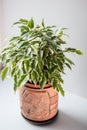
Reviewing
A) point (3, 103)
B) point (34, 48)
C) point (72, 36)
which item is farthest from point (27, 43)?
point (3, 103)

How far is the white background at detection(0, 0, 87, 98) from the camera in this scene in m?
1.45

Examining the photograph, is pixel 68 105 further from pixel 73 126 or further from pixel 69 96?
pixel 73 126

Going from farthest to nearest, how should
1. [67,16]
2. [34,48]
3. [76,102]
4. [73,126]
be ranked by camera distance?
[76,102], [67,16], [73,126], [34,48]

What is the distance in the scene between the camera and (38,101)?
127cm

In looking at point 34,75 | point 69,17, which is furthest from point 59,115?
point 69,17

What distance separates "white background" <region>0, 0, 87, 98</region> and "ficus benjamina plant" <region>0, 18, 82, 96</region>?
0.93ft

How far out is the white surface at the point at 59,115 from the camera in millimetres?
1352

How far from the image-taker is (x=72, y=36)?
1.52 m

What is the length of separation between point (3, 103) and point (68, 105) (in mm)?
492

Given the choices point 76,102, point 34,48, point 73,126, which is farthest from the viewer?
point 76,102

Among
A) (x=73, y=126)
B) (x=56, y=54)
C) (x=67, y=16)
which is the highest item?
(x=67, y=16)

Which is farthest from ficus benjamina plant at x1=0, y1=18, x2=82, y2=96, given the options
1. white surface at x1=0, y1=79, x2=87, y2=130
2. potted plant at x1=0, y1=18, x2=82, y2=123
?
white surface at x1=0, y1=79, x2=87, y2=130

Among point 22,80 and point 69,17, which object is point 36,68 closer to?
point 22,80

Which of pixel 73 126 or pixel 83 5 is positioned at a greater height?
pixel 83 5
